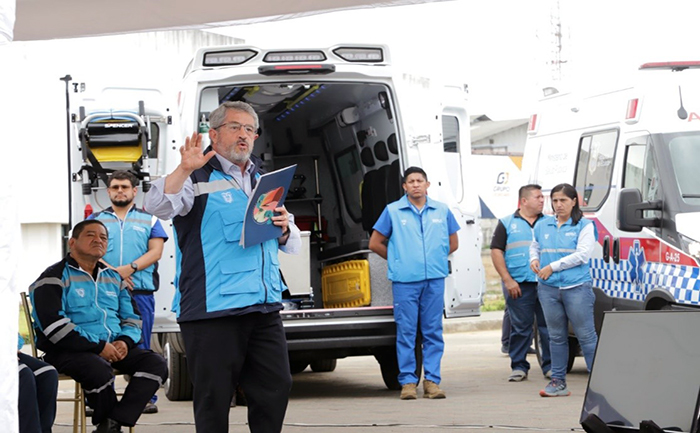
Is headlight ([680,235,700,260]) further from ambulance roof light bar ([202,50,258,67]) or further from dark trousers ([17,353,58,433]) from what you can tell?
dark trousers ([17,353,58,433])

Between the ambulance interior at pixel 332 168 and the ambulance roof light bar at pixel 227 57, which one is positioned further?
the ambulance interior at pixel 332 168

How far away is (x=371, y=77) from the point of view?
8859 millimetres

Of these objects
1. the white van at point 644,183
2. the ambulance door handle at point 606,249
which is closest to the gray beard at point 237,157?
the white van at point 644,183

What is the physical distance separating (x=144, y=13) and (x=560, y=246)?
13.4 feet

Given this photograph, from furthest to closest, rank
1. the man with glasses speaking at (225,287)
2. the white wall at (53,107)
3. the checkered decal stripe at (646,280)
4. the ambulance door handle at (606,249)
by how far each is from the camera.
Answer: the white wall at (53,107) < the ambulance door handle at (606,249) < the checkered decal stripe at (646,280) < the man with glasses speaking at (225,287)

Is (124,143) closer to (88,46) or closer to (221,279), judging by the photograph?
(221,279)

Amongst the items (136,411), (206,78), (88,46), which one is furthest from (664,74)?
(88,46)

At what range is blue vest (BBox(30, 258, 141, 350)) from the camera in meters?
6.82

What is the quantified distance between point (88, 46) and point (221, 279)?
20.4m

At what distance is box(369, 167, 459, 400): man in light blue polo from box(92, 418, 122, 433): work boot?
113 inches

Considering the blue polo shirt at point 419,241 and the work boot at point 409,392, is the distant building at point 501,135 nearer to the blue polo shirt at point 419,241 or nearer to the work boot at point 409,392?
the blue polo shirt at point 419,241

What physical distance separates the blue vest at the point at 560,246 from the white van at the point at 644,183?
1.35ft

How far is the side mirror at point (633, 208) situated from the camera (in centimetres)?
845

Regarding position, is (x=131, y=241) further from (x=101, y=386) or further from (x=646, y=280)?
(x=646, y=280)
